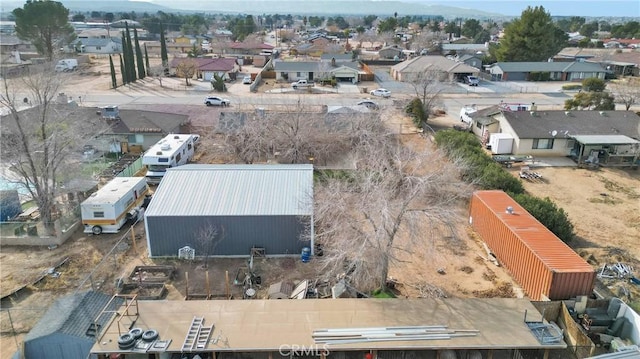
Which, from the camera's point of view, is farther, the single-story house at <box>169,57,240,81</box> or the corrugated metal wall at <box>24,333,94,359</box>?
the single-story house at <box>169,57,240,81</box>

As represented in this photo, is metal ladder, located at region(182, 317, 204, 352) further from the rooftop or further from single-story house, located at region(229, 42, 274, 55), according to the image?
single-story house, located at region(229, 42, 274, 55)

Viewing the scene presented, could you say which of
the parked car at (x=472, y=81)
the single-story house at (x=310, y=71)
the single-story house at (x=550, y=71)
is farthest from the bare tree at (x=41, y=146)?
the single-story house at (x=550, y=71)

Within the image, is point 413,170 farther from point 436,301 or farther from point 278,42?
point 278,42

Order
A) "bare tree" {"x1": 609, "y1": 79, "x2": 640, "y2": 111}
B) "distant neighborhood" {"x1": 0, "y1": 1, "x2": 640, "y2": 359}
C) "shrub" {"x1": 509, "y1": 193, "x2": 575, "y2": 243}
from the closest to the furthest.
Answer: "distant neighborhood" {"x1": 0, "y1": 1, "x2": 640, "y2": 359} < "shrub" {"x1": 509, "y1": 193, "x2": 575, "y2": 243} < "bare tree" {"x1": 609, "y1": 79, "x2": 640, "y2": 111}

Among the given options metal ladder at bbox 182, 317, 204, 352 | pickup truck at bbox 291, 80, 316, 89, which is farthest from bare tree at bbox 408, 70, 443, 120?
metal ladder at bbox 182, 317, 204, 352

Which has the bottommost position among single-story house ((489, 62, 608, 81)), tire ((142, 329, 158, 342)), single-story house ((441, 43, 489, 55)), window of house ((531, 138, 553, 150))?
tire ((142, 329, 158, 342))

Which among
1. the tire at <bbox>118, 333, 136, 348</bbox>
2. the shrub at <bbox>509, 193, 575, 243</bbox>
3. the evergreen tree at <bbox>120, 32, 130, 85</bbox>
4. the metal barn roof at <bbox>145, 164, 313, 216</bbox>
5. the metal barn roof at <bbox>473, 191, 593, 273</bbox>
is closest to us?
the tire at <bbox>118, 333, 136, 348</bbox>

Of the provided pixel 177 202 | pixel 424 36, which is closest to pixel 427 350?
pixel 177 202
